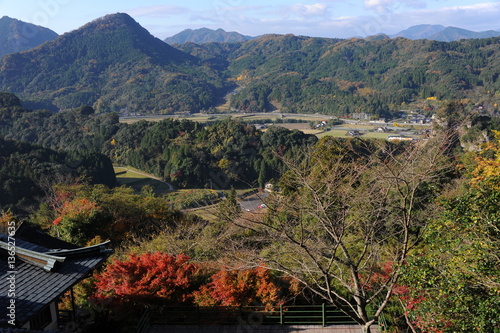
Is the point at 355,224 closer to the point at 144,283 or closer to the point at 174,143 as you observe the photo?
the point at 144,283

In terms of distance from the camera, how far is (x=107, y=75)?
4230 inches

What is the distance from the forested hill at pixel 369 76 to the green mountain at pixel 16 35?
75.4 meters

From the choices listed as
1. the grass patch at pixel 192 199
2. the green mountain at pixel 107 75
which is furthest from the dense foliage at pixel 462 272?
the green mountain at pixel 107 75

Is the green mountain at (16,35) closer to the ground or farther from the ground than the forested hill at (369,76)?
farther from the ground

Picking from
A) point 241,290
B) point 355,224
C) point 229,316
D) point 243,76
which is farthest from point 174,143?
point 243,76

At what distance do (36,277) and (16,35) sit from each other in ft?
473

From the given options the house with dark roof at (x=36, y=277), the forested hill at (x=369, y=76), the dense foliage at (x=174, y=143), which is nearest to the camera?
the house with dark roof at (x=36, y=277)

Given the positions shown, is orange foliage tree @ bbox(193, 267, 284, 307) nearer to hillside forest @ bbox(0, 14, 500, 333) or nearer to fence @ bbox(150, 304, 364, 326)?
hillside forest @ bbox(0, 14, 500, 333)

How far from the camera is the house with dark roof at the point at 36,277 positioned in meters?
4.65

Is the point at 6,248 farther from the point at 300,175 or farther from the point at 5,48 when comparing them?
the point at 5,48

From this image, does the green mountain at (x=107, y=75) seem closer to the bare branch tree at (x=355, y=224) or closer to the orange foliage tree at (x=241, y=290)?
the orange foliage tree at (x=241, y=290)

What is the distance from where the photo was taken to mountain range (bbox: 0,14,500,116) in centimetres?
7869

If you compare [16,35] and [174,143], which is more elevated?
[16,35]

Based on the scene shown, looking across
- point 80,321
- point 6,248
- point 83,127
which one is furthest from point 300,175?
point 83,127
